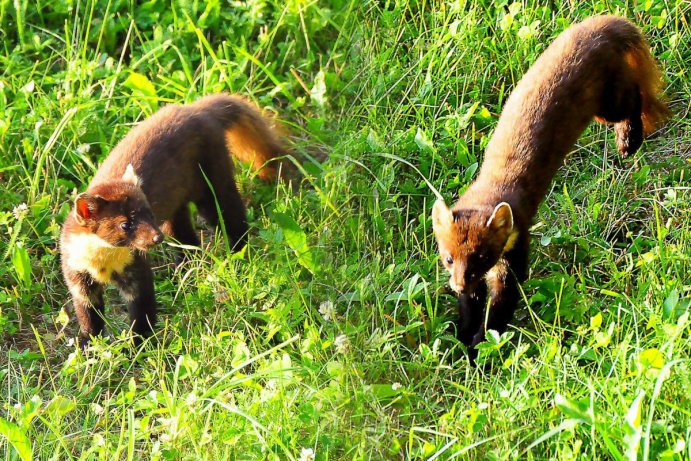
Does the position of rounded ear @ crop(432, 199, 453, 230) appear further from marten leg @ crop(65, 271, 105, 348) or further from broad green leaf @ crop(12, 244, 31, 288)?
broad green leaf @ crop(12, 244, 31, 288)

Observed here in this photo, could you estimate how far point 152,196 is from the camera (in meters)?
5.33

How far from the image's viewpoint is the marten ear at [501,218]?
15.3 feet

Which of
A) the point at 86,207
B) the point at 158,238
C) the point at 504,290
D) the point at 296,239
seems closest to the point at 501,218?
the point at 504,290

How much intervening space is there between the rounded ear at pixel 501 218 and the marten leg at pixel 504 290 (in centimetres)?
20

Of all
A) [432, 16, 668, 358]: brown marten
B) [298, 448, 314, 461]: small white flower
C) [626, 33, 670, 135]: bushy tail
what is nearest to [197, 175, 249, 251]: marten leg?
[432, 16, 668, 358]: brown marten

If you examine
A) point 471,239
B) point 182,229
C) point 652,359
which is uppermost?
point 652,359

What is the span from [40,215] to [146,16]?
5.40ft

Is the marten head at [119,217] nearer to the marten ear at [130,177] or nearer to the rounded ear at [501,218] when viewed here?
the marten ear at [130,177]

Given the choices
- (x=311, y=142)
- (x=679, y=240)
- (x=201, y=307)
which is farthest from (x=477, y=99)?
(x=201, y=307)

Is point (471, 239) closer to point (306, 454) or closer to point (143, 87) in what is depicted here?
point (306, 454)

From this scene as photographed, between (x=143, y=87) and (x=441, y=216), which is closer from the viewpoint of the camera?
(x=441, y=216)

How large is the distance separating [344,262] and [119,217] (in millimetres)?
1076

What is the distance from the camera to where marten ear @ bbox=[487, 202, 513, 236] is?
466 cm

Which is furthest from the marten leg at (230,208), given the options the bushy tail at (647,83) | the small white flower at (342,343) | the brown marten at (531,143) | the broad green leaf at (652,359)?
the broad green leaf at (652,359)
